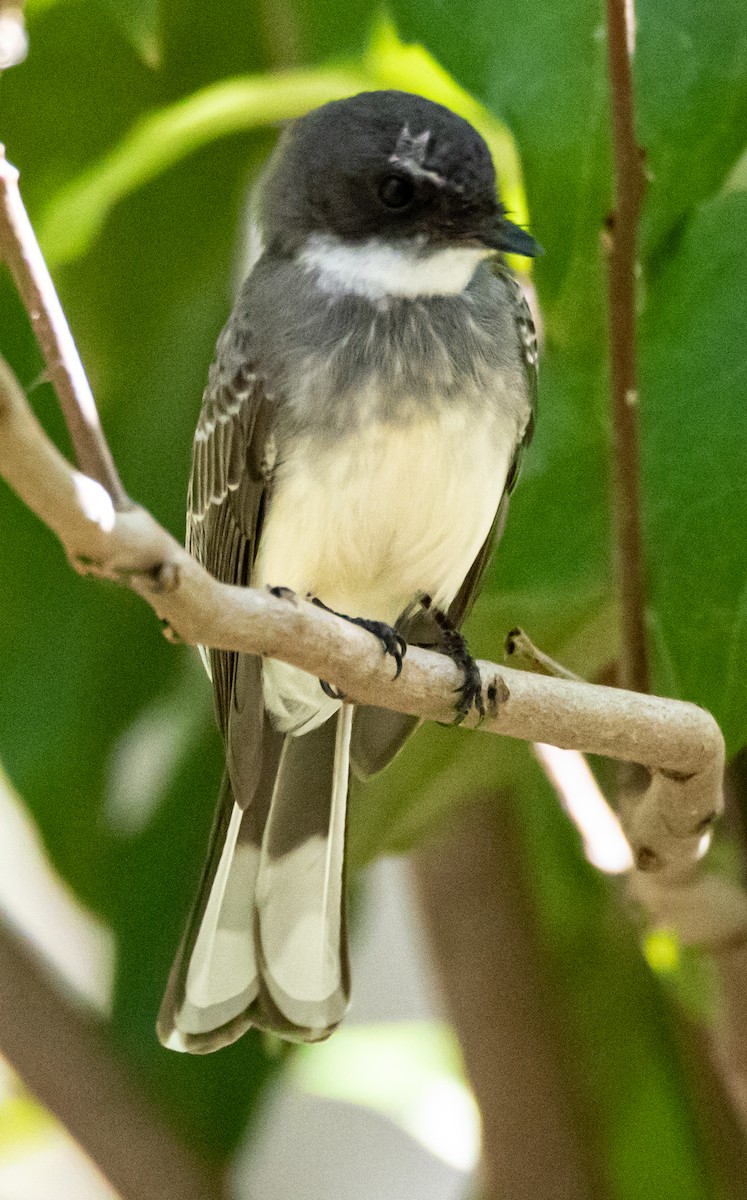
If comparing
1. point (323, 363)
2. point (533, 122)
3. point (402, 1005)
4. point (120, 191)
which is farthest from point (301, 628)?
point (402, 1005)

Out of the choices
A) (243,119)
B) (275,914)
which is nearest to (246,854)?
(275,914)

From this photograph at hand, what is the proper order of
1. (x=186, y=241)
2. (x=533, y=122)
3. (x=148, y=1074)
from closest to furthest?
1. (x=533, y=122)
2. (x=148, y=1074)
3. (x=186, y=241)

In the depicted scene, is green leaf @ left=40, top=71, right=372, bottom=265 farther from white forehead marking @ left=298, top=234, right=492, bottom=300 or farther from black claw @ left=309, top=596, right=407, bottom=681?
black claw @ left=309, top=596, right=407, bottom=681

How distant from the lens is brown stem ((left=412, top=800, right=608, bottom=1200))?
138cm

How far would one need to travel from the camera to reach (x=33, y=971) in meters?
1.30

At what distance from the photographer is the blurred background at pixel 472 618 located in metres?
1.17

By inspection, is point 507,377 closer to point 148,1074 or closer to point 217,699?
point 217,699

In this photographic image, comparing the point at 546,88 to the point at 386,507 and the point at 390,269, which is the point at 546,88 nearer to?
the point at 390,269

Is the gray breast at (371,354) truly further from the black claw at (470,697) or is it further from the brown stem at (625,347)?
the black claw at (470,697)

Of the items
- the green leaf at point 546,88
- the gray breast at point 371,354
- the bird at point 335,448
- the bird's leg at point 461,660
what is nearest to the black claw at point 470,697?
the bird's leg at point 461,660

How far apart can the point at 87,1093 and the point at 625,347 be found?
786mm

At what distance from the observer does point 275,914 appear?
4.17 ft

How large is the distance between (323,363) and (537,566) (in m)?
0.27

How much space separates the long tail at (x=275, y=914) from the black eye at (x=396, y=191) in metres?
0.48
